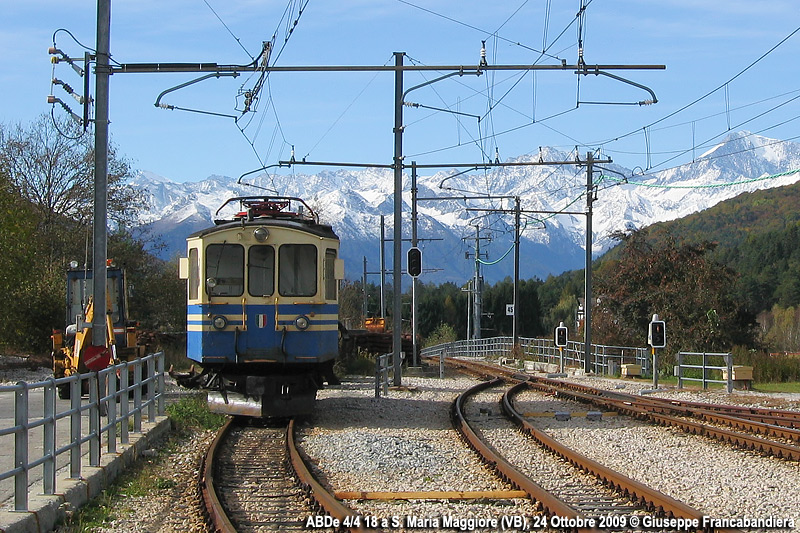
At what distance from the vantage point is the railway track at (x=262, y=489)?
8523 millimetres

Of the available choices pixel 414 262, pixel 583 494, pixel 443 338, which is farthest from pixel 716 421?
pixel 443 338

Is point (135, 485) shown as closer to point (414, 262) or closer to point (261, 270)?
point (261, 270)

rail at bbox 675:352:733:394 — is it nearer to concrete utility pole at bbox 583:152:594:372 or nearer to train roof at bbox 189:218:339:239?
concrete utility pole at bbox 583:152:594:372

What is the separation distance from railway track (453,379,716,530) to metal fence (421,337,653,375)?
19530 millimetres

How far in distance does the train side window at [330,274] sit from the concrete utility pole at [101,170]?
3.43m

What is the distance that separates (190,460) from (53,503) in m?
4.06

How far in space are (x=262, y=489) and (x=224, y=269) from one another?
243 inches

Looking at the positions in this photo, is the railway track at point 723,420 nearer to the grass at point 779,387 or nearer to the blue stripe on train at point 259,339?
the grass at point 779,387

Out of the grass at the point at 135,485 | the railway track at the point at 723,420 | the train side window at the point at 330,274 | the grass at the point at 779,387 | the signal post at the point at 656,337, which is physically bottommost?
the grass at the point at 779,387

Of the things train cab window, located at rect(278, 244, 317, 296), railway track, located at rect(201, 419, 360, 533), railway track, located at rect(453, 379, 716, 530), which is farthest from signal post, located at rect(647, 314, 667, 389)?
railway track, located at rect(201, 419, 360, 533)

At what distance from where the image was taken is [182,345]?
133 ft

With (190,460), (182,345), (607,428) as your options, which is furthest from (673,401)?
(182,345)

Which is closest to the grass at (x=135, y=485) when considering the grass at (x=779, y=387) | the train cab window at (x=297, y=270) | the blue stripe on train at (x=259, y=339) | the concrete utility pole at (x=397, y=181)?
the blue stripe on train at (x=259, y=339)

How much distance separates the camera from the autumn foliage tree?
39.4 m
